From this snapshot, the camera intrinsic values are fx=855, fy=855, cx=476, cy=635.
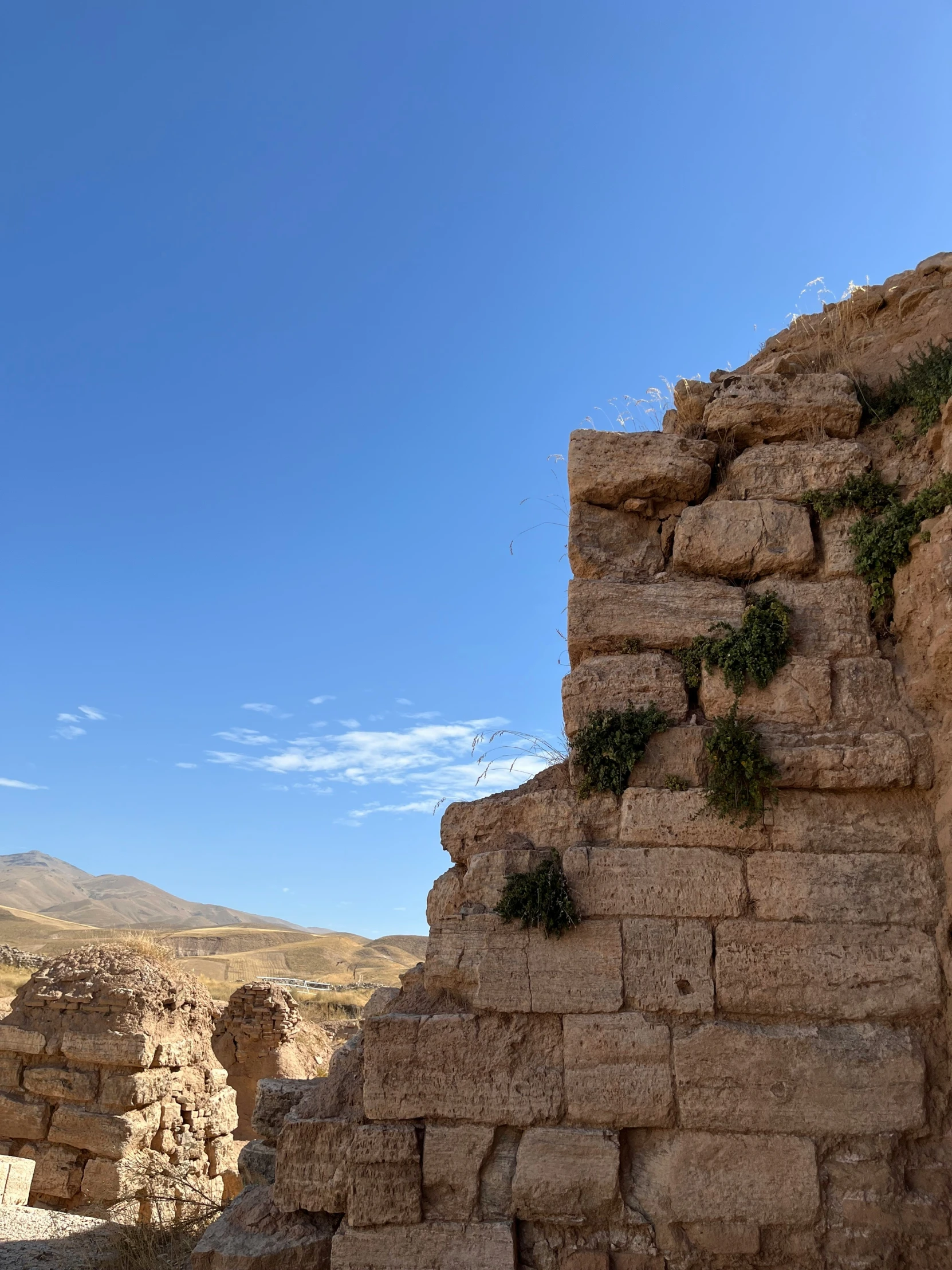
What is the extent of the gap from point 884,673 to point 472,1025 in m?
2.72

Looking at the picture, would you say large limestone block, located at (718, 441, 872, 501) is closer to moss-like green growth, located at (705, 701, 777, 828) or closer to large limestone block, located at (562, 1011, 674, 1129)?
moss-like green growth, located at (705, 701, 777, 828)

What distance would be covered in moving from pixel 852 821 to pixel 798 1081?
47.1 inches

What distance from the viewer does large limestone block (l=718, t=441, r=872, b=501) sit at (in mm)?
4875

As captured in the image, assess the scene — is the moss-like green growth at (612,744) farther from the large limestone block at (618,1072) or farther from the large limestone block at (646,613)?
the large limestone block at (618,1072)

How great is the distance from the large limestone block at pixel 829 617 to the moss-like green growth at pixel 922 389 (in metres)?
1.04

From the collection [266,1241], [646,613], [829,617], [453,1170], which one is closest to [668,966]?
[453,1170]

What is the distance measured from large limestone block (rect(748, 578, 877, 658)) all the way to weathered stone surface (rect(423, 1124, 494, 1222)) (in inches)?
112

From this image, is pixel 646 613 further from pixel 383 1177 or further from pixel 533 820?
pixel 383 1177

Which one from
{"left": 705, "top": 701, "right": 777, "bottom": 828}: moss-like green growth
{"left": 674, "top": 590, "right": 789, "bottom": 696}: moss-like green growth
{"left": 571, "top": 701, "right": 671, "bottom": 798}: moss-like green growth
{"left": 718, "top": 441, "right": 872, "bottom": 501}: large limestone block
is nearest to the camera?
{"left": 705, "top": 701, "right": 777, "bottom": 828}: moss-like green growth

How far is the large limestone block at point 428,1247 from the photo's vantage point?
3.63 m

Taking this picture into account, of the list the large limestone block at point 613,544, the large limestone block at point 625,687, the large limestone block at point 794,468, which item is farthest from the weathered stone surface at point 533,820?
the large limestone block at point 794,468

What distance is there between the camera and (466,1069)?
154 inches

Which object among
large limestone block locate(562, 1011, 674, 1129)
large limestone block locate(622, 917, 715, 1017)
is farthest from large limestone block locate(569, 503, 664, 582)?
large limestone block locate(562, 1011, 674, 1129)

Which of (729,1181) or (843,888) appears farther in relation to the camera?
(843,888)
